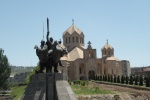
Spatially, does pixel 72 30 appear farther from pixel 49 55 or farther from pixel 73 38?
pixel 49 55

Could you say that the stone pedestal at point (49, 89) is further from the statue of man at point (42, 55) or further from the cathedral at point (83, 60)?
the cathedral at point (83, 60)

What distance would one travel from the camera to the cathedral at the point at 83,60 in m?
61.8

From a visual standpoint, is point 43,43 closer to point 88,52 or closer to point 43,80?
point 43,80

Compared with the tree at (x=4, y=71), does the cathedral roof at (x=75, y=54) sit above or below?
above

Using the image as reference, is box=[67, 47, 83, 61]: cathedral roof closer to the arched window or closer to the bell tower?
the bell tower

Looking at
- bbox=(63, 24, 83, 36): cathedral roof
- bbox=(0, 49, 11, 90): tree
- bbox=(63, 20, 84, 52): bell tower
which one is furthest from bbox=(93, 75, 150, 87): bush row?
bbox=(0, 49, 11, 90): tree

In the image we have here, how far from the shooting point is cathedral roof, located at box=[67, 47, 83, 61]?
6394 centimetres

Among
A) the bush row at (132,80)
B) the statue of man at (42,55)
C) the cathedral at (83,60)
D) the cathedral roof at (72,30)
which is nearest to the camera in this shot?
the statue of man at (42,55)

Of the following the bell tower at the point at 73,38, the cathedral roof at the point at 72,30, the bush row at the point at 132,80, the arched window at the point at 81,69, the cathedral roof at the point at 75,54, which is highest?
the cathedral roof at the point at 72,30

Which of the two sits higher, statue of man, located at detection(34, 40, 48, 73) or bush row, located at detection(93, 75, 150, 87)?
statue of man, located at detection(34, 40, 48, 73)

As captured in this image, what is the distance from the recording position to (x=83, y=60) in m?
62.2

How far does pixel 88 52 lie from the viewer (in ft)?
202

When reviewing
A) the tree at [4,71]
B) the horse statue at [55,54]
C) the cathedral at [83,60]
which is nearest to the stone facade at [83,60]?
the cathedral at [83,60]

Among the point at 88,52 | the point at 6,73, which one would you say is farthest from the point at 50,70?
the point at 88,52
